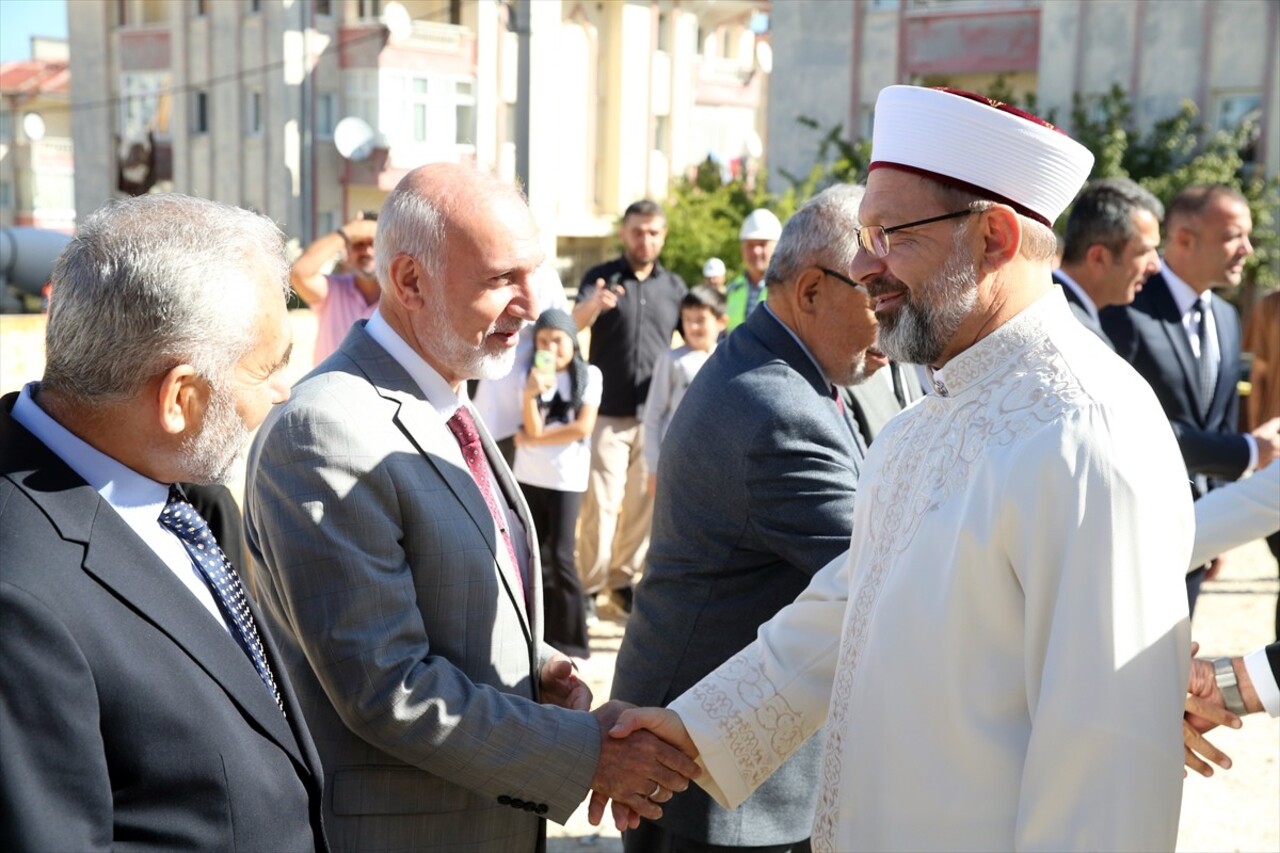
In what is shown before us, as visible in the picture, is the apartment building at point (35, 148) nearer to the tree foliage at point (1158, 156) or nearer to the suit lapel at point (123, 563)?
the tree foliage at point (1158, 156)

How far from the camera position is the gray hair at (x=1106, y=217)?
17.1 ft

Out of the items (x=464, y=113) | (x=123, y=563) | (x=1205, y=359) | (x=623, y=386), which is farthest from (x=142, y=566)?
(x=464, y=113)

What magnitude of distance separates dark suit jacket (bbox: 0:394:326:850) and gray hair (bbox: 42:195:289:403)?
0.13m

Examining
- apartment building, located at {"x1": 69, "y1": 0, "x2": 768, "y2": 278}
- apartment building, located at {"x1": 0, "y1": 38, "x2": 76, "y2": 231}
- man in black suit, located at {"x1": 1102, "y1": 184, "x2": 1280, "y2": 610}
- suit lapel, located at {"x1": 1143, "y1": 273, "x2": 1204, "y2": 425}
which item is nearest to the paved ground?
man in black suit, located at {"x1": 1102, "y1": 184, "x2": 1280, "y2": 610}

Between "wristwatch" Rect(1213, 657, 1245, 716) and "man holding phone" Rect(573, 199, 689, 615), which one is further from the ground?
"wristwatch" Rect(1213, 657, 1245, 716)

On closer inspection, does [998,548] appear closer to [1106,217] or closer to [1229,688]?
[1229,688]

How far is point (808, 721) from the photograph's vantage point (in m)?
2.66

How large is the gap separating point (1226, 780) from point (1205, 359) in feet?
5.61

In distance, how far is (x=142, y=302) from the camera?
174cm

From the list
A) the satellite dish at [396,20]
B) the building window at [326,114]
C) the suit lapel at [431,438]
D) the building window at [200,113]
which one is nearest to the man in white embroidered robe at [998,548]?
the suit lapel at [431,438]

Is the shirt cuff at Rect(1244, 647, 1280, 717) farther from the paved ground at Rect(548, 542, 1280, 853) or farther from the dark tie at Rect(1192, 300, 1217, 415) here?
the dark tie at Rect(1192, 300, 1217, 415)

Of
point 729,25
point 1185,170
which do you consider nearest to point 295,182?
point 729,25

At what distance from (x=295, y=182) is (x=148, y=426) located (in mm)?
23698

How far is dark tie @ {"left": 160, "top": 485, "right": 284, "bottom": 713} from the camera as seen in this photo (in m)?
1.90
